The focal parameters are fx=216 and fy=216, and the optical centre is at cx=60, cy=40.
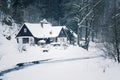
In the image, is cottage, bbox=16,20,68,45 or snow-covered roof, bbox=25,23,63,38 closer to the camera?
cottage, bbox=16,20,68,45

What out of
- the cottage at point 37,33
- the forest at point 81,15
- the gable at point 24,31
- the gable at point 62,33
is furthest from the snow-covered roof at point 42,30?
the forest at point 81,15

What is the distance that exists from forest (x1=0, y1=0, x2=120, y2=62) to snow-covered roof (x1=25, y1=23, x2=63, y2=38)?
4.44 m

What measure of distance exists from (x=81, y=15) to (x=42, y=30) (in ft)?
49.4

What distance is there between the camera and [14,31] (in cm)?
5834

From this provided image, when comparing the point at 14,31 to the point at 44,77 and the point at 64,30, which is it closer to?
the point at 64,30

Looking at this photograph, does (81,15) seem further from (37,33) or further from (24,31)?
(24,31)

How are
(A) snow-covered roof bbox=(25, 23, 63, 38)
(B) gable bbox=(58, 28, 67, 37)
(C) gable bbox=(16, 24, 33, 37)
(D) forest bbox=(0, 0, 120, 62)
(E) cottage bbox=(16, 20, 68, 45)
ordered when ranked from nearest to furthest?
(D) forest bbox=(0, 0, 120, 62) → (E) cottage bbox=(16, 20, 68, 45) → (A) snow-covered roof bbox=(25, 23, 63, 38) → (C) gable bbox=(16, 24, 33, 37) → (B) gable bbox=(58, 28, 67, 37)

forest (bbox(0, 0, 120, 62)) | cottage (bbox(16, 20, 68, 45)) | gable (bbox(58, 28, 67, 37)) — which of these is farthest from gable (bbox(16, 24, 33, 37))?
gable (bbox(58, 28, 67, 37))

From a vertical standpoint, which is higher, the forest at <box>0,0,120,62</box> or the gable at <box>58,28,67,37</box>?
the forest at <box>0,0,120,62</box>

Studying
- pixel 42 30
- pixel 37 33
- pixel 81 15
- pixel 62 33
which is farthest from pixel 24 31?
pixel 81 15

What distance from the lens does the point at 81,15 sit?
45500 millimetres

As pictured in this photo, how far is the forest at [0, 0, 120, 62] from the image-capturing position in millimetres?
25078

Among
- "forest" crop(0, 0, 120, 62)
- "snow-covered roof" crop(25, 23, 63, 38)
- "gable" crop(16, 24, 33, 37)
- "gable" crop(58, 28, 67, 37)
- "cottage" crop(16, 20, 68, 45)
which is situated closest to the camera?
"forest" crop(0, 0, 120, 62)

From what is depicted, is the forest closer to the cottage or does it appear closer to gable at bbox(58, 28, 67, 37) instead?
gable at bbox(58, 28, 67, 37)
